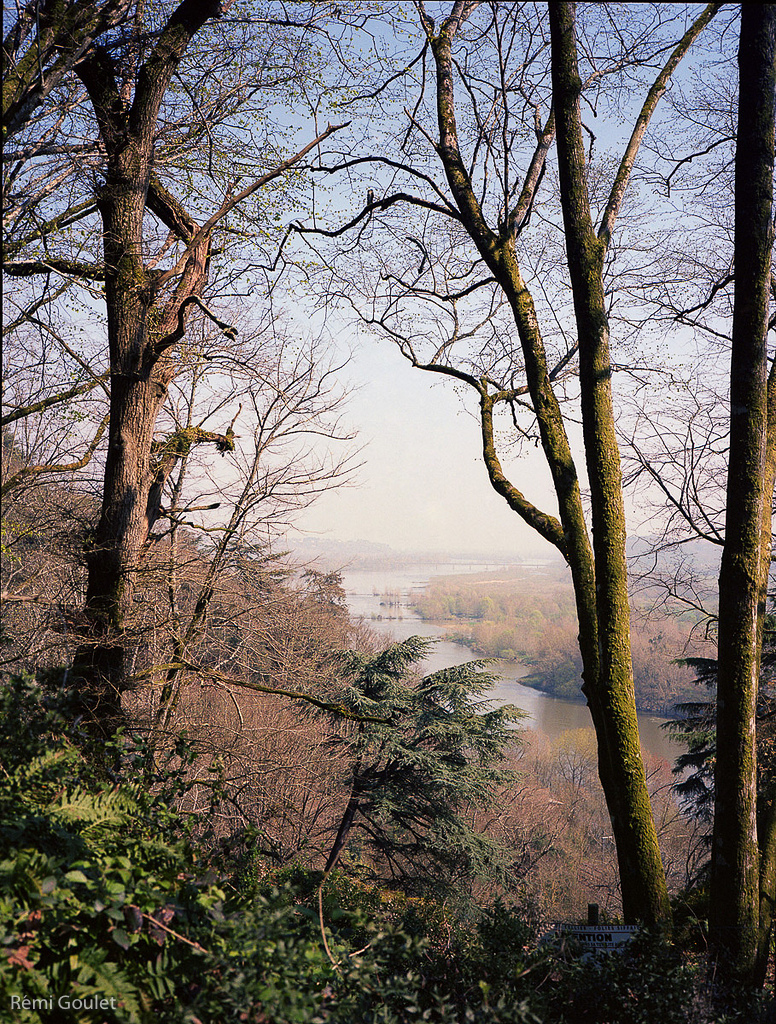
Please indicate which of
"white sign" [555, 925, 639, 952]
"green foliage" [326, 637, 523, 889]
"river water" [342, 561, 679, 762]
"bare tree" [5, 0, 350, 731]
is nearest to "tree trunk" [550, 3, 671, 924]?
"white sign" [555, 925, 639, 952]

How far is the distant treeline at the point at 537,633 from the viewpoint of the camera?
2927 cm

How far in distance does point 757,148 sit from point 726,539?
2266 millimetres

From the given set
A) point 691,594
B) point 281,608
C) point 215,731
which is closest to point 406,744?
point 215,731

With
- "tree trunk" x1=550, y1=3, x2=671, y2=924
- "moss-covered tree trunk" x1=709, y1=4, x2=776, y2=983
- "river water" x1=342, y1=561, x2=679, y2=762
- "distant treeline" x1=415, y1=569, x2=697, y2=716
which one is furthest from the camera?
"river water" x1=342, y1=561, x2=679, y2=762

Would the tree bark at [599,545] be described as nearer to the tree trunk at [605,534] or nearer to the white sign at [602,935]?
the tree trunk at [605,534]

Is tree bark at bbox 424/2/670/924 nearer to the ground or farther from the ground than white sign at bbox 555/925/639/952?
Answer: farther from the ground

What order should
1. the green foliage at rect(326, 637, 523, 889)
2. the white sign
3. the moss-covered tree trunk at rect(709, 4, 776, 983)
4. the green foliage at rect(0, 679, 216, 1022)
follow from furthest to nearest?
the green foliage at rect(326, 637, 523, 889) < the moss-covered tree trunk at rect(709, 4, 776, 983) < the white sign < the green foliage at rect(0, 679, 216, 1022)

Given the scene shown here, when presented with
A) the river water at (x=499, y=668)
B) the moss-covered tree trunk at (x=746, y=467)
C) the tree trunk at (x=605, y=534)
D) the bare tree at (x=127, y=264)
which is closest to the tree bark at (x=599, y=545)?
the tree trunk at (x=605, y=534)

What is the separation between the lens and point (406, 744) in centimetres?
1081

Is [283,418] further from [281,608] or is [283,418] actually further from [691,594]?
[691,594]

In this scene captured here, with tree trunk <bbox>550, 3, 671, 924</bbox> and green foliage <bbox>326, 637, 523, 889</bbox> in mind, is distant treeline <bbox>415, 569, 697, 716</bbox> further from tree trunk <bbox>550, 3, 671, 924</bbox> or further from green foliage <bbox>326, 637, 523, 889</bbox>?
tree trunk <bbox>550, 3, 671, 924</bbox>

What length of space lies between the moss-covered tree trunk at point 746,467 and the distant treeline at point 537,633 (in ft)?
79.1

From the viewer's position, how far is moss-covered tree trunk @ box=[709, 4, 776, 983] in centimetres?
351

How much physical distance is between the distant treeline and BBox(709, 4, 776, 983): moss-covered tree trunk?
24.1 metres
